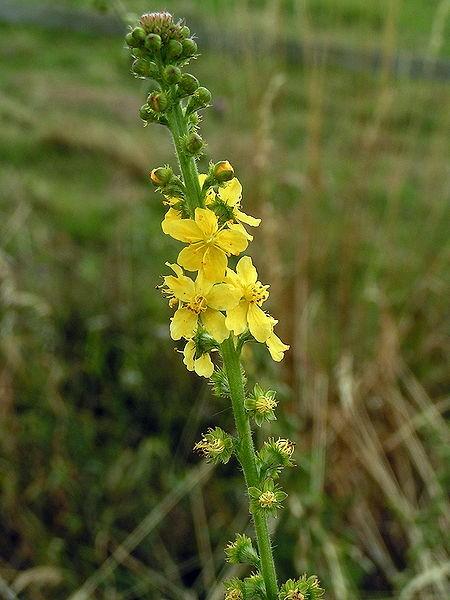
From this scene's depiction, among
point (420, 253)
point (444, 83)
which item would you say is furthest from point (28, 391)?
point (444, 83)

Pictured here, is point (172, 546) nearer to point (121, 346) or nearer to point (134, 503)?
point (134, 503)

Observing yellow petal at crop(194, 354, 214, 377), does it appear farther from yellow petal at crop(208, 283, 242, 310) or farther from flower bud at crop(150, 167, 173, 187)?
flower bud at crop(150, 167, 173, 187)

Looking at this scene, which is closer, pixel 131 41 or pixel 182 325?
pixel 131 41

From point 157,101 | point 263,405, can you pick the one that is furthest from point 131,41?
point 263,405

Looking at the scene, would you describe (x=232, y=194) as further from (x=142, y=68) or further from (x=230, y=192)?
(x=142, y=68)

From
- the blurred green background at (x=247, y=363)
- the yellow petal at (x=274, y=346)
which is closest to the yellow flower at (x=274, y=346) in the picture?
the yellow petal at (x=274, y=346)

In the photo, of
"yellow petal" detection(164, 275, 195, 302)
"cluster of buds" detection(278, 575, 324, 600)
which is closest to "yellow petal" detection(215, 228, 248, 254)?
"yellow petal" detection(164, 275, 195, 302)

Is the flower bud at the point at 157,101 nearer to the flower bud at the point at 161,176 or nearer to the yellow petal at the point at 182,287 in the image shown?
the flower bud at the point at 161,176
